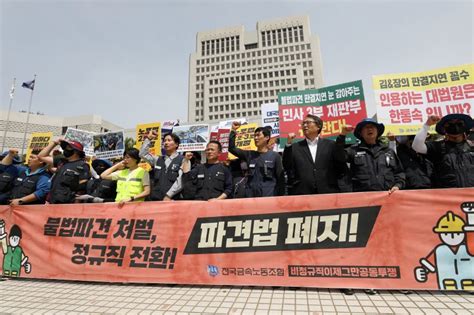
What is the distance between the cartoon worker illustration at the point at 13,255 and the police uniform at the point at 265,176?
3.56m

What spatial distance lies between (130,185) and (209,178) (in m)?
1.28

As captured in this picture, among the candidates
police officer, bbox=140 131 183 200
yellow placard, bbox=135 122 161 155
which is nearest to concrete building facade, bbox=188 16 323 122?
yellow placard, bbox=135 122 161 155

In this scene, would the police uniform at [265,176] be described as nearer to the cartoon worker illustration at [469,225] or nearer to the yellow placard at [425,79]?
the cartoon worker illustration at [469,225]

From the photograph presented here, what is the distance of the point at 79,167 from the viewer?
4.20 metres

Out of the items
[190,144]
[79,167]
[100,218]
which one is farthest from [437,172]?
[190,144]

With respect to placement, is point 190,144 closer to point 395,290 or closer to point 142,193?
point 142,193

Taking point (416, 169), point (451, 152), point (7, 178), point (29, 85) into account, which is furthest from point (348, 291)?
point (29, 85)

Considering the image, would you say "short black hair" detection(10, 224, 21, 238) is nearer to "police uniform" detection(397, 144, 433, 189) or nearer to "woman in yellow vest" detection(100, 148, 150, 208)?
"woman in yellow vest" detection(100, 148, 150, 208)

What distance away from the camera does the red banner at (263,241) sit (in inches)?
104

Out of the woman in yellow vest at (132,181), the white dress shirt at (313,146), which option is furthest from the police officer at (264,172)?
the woman in yellow vest at (132,181)

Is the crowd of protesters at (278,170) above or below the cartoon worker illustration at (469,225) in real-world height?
above

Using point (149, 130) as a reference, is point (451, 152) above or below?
below

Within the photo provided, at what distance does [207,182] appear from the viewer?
12.5ft

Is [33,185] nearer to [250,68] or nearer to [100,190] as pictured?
[100,190]
